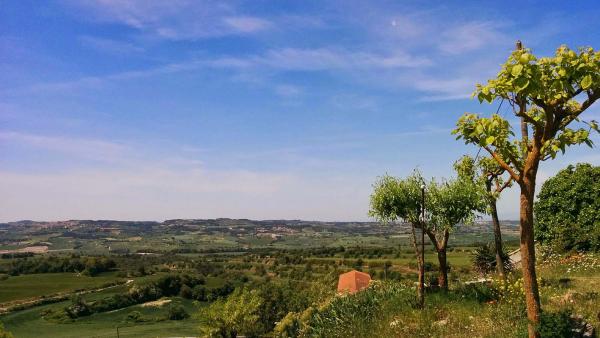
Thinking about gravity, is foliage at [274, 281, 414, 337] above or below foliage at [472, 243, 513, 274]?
below

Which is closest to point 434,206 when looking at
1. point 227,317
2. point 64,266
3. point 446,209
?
point 446,209

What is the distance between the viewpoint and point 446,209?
71.6 ft

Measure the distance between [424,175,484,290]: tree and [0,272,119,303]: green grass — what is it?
135 metres

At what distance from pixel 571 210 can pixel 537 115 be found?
2564 centimetres

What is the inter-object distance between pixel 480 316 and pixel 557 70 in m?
10.4

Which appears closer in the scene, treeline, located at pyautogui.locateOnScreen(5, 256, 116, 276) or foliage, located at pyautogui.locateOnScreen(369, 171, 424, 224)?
foliage, located at pyautogui.locateOnScreen(369, 171, 424, 224)

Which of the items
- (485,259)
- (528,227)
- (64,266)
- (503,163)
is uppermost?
(503,163)

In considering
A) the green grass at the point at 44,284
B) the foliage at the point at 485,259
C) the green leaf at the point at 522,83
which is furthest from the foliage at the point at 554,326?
the green grass at the point at 44,284

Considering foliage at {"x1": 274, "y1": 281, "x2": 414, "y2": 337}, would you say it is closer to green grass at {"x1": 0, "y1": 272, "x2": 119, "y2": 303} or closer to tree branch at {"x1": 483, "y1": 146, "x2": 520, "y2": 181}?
tree branch at {"x1": 483, "y1": 146, "x2": 520, "y2": 181}

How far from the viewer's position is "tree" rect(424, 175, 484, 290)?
21.5 meters

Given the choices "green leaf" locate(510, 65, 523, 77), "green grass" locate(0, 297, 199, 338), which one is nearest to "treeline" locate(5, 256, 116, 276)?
"green grass" locate(0, 297, 199, 338)

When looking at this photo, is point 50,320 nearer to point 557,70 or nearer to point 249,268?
point 249,268

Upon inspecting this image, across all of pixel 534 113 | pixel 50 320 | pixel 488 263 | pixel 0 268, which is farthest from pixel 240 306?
pixel 0 268

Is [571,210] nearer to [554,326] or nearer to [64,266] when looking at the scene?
[554,326]
